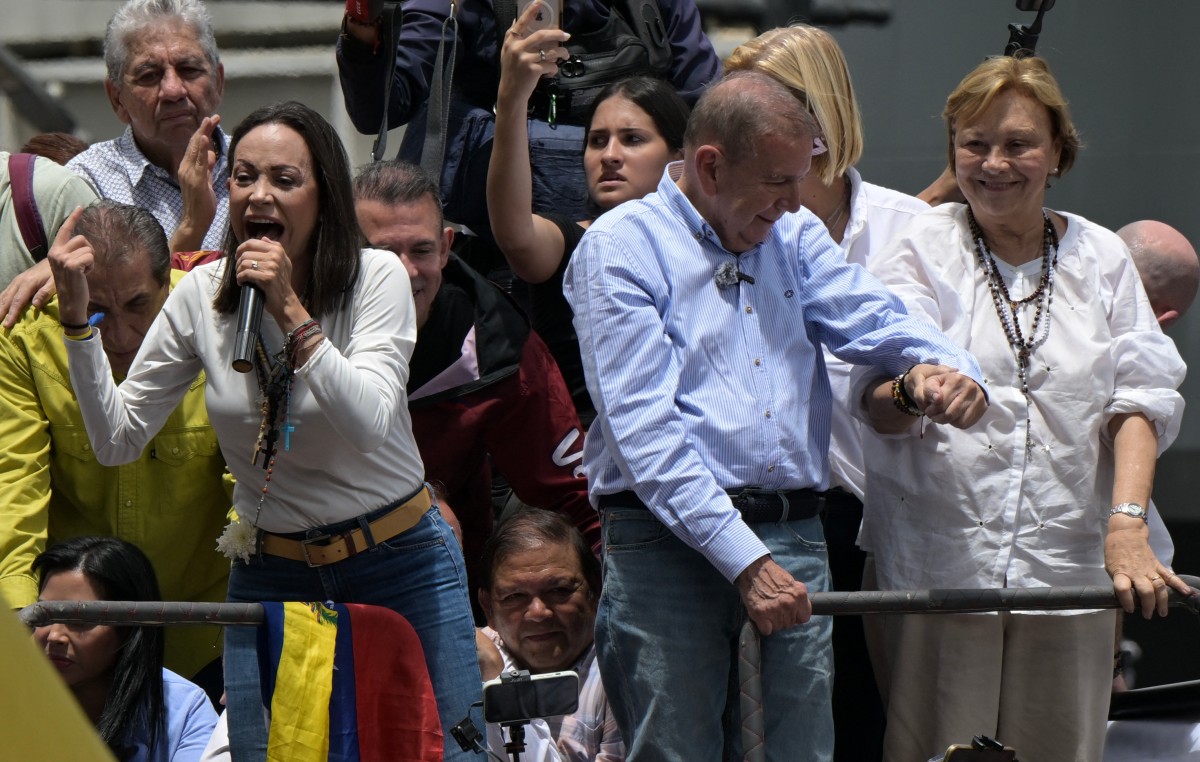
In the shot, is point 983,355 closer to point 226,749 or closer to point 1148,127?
point 226,749

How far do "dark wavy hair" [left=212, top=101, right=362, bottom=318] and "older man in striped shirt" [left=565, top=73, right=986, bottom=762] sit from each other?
0.46m

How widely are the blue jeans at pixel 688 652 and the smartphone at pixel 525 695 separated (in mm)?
207

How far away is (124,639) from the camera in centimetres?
374

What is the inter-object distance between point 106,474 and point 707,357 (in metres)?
1.52

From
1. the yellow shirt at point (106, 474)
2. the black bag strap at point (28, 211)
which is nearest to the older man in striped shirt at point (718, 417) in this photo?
the yellow shirt at point (106, 474)

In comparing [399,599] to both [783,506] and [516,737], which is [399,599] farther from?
[783,506]

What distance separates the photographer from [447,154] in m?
4.61

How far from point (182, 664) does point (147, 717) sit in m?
0.31

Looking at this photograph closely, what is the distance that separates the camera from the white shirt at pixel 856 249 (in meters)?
3.75

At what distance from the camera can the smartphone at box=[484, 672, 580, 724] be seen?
288 cm

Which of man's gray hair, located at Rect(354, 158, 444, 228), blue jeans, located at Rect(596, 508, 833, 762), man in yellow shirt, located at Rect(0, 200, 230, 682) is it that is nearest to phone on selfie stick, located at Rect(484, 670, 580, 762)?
blue jeans, located at Rect(596, 508, 833, 762)

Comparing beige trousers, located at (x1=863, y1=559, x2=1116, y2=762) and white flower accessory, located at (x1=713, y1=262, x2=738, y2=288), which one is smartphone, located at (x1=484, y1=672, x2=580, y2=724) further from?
beige trousers, located at (x1=863, y1=559, x2=1116, y2=762)

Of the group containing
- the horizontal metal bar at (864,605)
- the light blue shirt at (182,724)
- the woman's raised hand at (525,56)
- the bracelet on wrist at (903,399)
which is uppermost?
the woman's raised hand at (525,56)

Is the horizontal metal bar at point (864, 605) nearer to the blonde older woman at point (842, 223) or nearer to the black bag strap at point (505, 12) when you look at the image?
the blonde older woman at point (842, 223)
